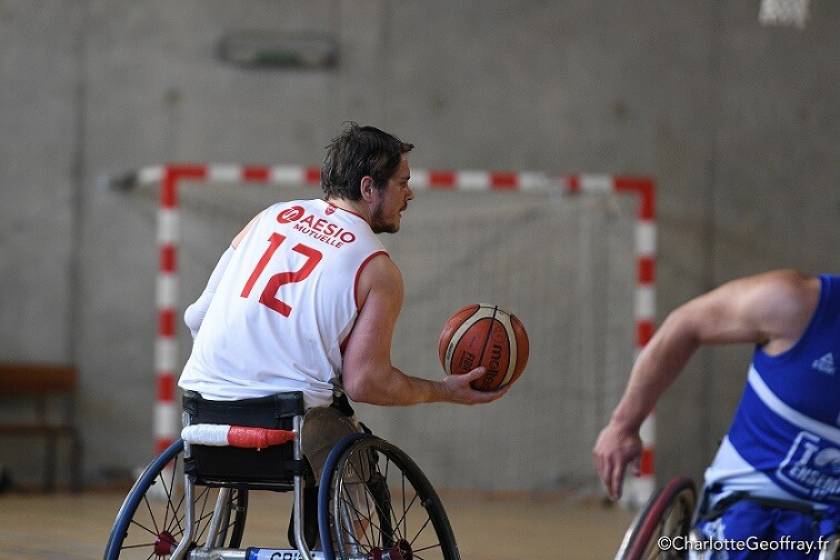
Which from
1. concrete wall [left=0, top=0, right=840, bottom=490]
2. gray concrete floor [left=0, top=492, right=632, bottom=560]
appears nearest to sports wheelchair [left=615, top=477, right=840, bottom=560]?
gray concrete floor [left=0, top=492, right=632, bottom=560]

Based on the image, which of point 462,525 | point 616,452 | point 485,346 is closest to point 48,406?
point 462,525

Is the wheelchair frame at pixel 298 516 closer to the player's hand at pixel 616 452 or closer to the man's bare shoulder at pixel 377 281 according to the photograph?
the man's bare shoulder at pixel 377 281

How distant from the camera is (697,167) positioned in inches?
312

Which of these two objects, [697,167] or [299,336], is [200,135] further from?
[299,336]

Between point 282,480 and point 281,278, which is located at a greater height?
point 281,278

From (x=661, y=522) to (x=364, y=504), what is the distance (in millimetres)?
782

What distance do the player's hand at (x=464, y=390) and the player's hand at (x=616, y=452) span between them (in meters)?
0.95

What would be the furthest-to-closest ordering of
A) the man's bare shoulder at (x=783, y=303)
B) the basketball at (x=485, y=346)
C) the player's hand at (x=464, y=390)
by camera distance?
the basketball at (x=485, y=346) → the player's hand at (x=464, y=390) → the man's bare shoulder at (x=783, y=303)

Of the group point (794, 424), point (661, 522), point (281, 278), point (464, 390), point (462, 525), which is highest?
point (281, 278)

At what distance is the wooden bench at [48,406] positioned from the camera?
734 centimetres

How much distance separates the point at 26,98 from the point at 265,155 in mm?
1430

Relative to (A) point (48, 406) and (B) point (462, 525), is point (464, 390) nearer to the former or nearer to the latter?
(B) point (462, 525)

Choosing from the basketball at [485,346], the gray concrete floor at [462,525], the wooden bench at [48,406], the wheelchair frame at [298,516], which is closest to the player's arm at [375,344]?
the wheelchair frame at [298,516]

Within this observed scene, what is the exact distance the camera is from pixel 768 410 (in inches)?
90.0
